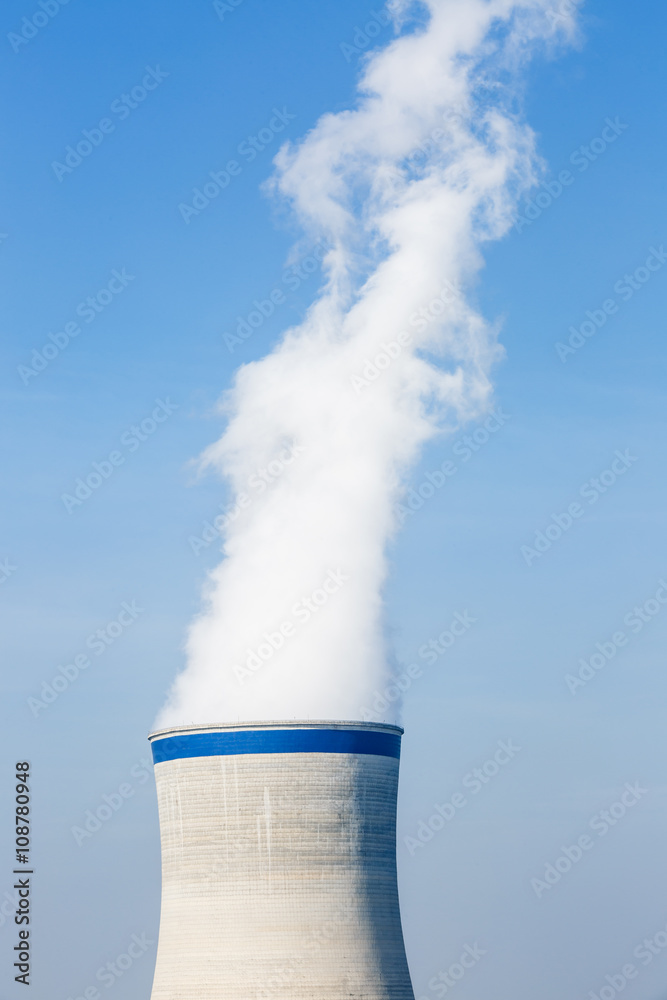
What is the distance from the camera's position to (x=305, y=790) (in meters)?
32.4

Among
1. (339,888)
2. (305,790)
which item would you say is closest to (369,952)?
(339,888)

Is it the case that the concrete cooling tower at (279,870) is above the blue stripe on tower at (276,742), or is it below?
below

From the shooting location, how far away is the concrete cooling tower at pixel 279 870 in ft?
104

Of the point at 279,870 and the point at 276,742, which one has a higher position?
the point at 276,742

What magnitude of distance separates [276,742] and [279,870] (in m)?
2.64

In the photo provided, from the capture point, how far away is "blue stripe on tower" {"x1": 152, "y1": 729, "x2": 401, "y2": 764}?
3244 cm

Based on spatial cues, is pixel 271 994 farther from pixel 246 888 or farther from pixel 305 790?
pixel 305 790

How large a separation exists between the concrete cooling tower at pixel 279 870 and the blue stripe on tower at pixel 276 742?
2cm

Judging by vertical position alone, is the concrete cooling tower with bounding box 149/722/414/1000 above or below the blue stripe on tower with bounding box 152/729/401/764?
below

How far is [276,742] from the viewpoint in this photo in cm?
3241

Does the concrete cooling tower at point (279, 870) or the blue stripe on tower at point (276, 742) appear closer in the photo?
the concrete cooling tower at point (279, 870)

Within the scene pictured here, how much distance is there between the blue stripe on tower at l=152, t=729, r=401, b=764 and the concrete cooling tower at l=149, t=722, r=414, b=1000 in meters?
0.02

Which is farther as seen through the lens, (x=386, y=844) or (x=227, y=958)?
(x=386, y=844)

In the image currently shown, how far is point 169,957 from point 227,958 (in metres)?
1.68
